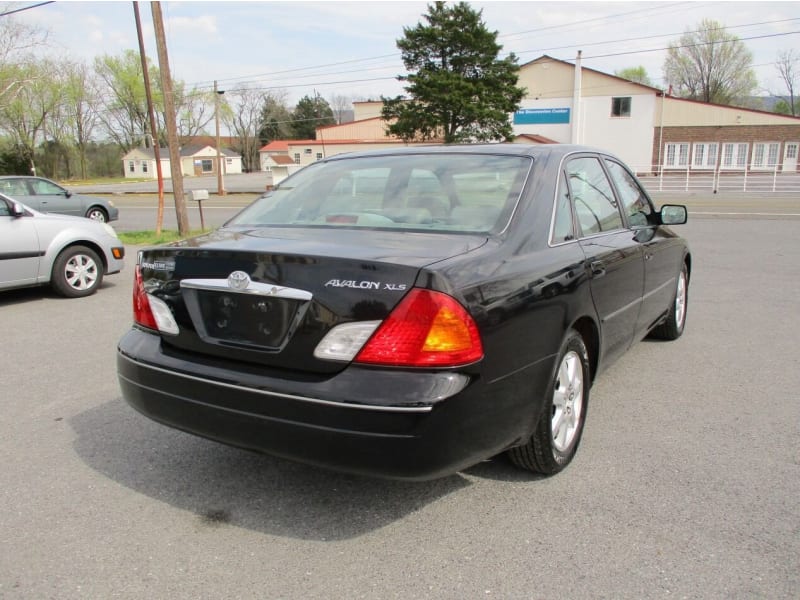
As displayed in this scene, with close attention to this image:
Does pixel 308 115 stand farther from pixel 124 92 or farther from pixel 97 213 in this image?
pixel 97 213

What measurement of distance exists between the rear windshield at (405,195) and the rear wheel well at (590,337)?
0.74m

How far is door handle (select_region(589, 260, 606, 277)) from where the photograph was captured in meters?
3.37

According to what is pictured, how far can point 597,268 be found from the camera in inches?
135

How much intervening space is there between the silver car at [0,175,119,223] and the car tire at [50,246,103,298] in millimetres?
8270

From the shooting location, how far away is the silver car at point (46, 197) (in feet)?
51.9

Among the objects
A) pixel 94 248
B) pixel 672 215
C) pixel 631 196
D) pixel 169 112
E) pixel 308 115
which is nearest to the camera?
pixel 631 196

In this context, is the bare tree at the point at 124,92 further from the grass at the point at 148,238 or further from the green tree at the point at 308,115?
the grass at the point at 148,238

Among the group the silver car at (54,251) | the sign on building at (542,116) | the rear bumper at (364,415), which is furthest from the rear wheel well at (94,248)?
the sign on building at (542,116)

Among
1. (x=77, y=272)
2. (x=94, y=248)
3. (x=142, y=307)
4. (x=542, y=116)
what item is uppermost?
(x=542, y=116)

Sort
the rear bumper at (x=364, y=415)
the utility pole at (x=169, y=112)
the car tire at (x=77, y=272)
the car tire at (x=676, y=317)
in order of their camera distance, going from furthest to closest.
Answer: the utility pole at (x=169, y=112)
the car tire at (x=77, y=272)
the car tire at (x=676, y=317)
the rear bumper at (x=364, y=415)

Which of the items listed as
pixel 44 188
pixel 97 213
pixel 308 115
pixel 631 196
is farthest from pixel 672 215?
pixel 308 115

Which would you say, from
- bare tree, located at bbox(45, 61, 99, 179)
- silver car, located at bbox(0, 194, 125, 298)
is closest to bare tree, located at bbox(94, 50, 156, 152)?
bare tree, located at bbox(45, 61, 99, 179)

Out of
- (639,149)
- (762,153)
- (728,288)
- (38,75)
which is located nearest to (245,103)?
(38,75)

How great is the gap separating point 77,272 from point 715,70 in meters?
83.0
